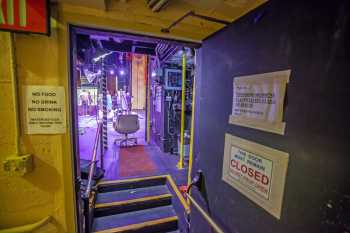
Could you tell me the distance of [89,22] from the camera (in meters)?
1.06

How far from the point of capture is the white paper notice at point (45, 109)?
103 centimetres

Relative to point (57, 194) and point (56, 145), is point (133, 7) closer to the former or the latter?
point (56, 145)

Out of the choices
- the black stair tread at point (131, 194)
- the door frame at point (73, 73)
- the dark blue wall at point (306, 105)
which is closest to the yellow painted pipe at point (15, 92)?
the door frame at point (73, 73)

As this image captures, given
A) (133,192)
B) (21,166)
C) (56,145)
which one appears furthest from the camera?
(133,192)

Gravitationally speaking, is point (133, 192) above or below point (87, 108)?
below

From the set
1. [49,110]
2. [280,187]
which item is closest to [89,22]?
[49,110]

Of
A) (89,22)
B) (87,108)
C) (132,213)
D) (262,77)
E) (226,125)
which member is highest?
(89,22)

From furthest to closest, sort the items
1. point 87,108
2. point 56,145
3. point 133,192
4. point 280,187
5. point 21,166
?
point 87,108 → point 133,192 → point 56,145 → point 21,166 → point 280,187

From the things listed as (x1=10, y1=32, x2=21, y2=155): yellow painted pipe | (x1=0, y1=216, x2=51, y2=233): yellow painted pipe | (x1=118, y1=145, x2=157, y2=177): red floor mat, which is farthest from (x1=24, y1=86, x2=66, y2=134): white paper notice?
(x1=118, y1=145, x2=157, y2=177): red floor mat

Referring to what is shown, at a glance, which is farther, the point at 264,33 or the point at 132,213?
the point at 132,213

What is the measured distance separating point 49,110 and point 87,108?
9.41m

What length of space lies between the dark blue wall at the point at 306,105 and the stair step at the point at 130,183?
1.80 metres

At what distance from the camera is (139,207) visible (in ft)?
7.56

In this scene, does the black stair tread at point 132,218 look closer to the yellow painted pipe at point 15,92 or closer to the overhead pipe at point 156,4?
the yellow painted pipe at point 15,92
